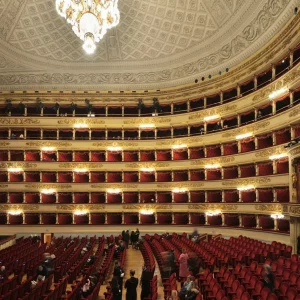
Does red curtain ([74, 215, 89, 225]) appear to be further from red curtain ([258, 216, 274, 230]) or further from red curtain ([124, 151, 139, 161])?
red curtain ([258, 216, 274, 230])

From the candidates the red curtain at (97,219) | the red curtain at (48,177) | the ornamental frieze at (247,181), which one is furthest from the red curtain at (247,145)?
the red curtain at (48,177)

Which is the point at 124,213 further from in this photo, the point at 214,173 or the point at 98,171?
the point at 214,173

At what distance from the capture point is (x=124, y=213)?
82.7 ft

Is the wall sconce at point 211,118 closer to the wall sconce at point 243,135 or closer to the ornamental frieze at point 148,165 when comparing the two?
the wall sconce at point 243,135

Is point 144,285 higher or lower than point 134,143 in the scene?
lower

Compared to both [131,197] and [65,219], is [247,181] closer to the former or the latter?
[131,197]

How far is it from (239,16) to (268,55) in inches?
110

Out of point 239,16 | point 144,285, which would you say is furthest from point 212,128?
point 144,285

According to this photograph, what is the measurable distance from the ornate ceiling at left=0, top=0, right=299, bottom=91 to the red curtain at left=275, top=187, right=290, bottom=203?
7.29 m

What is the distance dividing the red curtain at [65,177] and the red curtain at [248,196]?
11.2 m

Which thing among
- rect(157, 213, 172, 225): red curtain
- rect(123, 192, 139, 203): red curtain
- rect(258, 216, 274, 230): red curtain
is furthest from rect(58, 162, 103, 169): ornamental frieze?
→ rect(258, 216, 274, 230): red curtain

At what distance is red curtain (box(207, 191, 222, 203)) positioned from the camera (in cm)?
2342

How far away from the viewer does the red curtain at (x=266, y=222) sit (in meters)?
19.3

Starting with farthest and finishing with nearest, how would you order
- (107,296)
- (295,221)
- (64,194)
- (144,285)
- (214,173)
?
(64,194)
(214,173)
(295,221)
(144,285)
(107,296)
